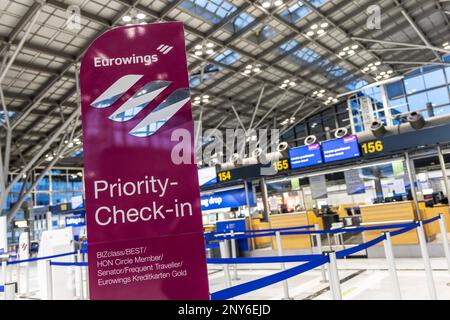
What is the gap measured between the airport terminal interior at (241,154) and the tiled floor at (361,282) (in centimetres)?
5

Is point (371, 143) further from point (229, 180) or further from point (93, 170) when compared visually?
point (93, 170)

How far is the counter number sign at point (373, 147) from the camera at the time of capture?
33.6ft

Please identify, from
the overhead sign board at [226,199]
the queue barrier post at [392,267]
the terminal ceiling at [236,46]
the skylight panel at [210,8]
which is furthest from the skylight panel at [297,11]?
the queue barrier post at [392,267]

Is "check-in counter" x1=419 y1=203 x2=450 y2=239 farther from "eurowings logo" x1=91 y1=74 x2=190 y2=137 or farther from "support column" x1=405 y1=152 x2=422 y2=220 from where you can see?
"eurowings logo" x1=91 y1=74 x2=190 y2=137

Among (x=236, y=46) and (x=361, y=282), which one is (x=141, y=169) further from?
(x=236, y=46)

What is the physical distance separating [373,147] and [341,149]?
0.90 m

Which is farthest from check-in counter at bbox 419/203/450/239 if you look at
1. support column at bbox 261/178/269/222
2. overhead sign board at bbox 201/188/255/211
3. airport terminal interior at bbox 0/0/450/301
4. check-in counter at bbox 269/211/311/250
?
overhead sign board at bbox 201/188/255/211

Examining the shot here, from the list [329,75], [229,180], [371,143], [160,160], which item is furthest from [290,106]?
[160,160]

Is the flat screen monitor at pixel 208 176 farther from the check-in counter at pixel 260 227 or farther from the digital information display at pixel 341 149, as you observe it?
the digital information display at pixel 341 149

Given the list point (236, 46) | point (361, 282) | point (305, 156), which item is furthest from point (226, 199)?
point (361, 282)

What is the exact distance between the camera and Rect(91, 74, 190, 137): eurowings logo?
2.18 metres

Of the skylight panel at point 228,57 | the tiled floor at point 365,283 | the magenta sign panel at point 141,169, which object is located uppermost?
the skylight panel at point 228,57

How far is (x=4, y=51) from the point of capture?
12609 millimetres

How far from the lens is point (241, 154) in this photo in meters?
16.8
